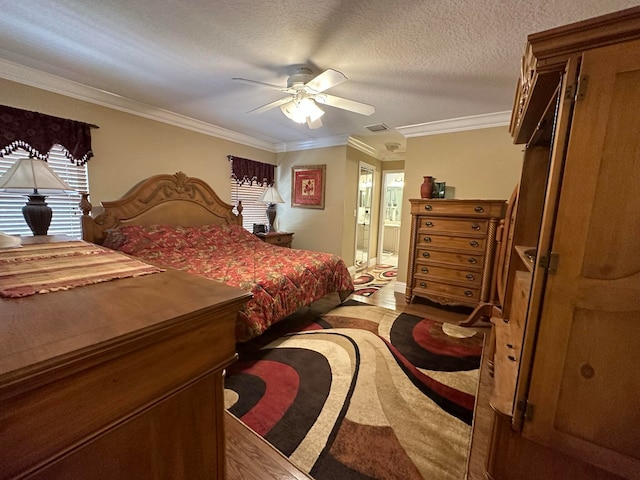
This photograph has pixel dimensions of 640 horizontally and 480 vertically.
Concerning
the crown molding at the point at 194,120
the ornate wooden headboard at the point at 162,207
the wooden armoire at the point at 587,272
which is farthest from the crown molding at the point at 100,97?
the wooden armoire at the point at 587,272

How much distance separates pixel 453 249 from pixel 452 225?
279mm

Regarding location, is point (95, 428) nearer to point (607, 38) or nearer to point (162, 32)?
point (607, 38)

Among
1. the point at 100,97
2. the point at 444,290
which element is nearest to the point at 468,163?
the point at 444,290

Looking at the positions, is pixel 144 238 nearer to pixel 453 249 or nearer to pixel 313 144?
pixel 313 144

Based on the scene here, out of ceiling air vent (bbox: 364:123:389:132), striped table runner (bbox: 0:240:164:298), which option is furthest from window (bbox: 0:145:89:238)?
ceiling air vent (bbox: 364:123:389:132)

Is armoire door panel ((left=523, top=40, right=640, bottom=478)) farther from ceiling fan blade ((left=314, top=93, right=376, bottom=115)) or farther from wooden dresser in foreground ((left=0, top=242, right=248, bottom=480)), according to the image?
ceiling fan blade ((left=314, top=93, right=376, bottom=115))

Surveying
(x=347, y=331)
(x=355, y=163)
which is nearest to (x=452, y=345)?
(x=347, y=331)

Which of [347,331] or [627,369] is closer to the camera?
[627,369]

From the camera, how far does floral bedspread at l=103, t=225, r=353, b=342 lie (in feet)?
6.82

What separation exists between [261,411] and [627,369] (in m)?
1.65

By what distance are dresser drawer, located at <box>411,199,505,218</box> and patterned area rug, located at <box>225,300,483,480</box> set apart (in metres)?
1.26

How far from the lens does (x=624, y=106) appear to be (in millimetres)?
817

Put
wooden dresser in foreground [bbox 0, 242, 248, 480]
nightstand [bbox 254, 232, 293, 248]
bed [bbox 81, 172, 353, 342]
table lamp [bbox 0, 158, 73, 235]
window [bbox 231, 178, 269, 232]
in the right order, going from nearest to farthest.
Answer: wooden dresser in foreground [bbox 0, 242, 248, 480], table lamp [bbox 0, 158, 73, 235], bed [bbox 81, 172, 353, 342], nightstand [bbox 254, 232, 293, 248], window [bbox 231, 178, 269, 232]

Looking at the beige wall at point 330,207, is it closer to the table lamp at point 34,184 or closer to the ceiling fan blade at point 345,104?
the ceiling fan blade at point 345,104
